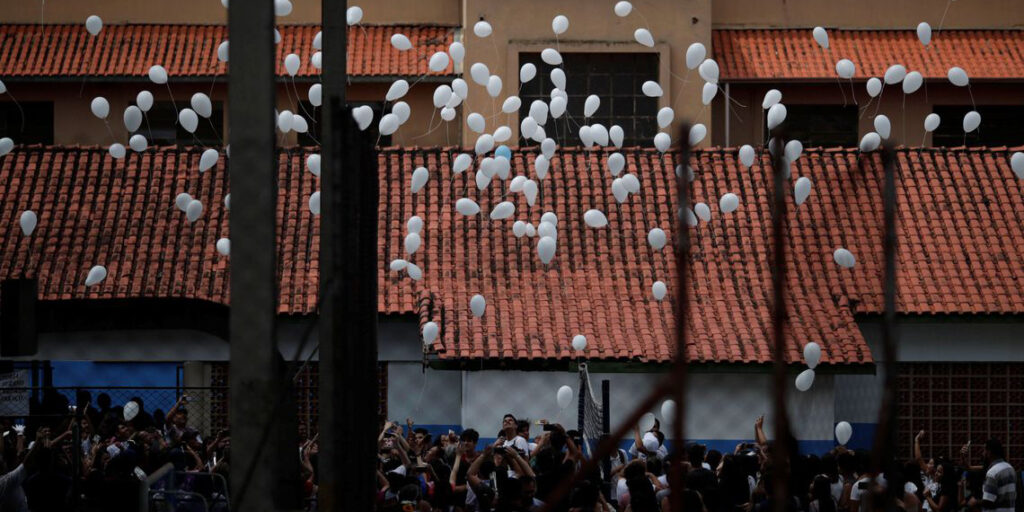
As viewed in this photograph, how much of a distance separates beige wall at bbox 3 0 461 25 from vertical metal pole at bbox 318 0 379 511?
17.5 metres

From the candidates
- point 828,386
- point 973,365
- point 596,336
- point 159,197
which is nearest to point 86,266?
point 159,197

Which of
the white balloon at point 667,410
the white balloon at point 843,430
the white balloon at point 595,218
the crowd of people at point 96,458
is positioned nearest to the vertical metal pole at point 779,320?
the crowd of people at point 96,458

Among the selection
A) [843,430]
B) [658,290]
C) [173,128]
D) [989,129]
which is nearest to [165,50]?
[173,128]

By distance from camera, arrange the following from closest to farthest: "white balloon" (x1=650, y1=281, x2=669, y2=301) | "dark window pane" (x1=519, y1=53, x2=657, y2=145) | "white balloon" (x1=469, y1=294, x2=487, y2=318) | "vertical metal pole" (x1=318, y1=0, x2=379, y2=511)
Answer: "vertical metal pole" (x1=318, y1=0, x2=379, y2=511) → "white balloon" (x1=469, y1=294, x2=487, y2=318) → "white balloon" (x1=650, y1=281, x2=669, y2=301) → "dark window pane" (x1=519, y1=53, x2=657, y2=145)

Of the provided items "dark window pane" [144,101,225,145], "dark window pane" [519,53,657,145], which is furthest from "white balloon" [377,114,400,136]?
"dark window pane" [144,101,225,145]

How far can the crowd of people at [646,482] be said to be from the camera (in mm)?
8266

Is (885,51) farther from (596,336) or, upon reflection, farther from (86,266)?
(86,266)

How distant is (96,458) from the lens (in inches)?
437

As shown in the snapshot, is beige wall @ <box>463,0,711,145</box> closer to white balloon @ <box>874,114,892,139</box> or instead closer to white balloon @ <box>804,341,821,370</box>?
white balloon @ <box>874,114,892,139</box>

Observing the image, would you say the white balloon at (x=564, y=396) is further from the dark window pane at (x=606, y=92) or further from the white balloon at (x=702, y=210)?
the dark window pane at (x=606, y=92)

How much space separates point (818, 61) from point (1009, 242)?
508 centimetres

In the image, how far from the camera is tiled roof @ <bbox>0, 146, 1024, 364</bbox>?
17531 millimetres

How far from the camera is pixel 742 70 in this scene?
73.8 ft

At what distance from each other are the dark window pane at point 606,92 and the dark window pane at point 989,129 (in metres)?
5.01
